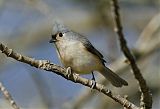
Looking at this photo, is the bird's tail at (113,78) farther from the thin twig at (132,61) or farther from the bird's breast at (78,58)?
the thin twig at (132,61)

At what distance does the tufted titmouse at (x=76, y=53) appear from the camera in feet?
9.90

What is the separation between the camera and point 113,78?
3252mm

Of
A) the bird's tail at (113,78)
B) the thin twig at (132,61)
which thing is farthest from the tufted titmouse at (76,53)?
the thin twig at (132,61)

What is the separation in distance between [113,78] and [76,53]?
1.13 ft

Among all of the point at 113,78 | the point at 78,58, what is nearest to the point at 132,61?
the point at 78,58

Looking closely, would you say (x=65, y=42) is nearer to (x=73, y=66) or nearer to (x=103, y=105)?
(x=73, y=66)

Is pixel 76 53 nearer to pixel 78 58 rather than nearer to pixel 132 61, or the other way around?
pixel 78 58

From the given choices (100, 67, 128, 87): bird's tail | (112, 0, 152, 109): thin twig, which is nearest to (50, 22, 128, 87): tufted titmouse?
(100, 67, 128, 87): bird's tail

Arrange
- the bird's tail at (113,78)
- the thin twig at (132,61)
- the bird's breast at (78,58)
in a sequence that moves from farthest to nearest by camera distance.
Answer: the bird's tail at (113,78) → the bird's breast at (78,58) → the thin twig at (132,61)

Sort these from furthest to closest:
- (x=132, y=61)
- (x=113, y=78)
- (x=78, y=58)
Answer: (x=113, y=78) < (x=78, y=58) < (x=132, y=61)

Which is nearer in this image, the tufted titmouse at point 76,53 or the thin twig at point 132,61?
the thin twig at point 132,61

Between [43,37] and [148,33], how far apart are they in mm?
1791

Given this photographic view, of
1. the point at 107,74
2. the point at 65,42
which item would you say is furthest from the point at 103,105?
the point at 65,42

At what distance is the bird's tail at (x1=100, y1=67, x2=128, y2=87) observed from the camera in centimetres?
316
